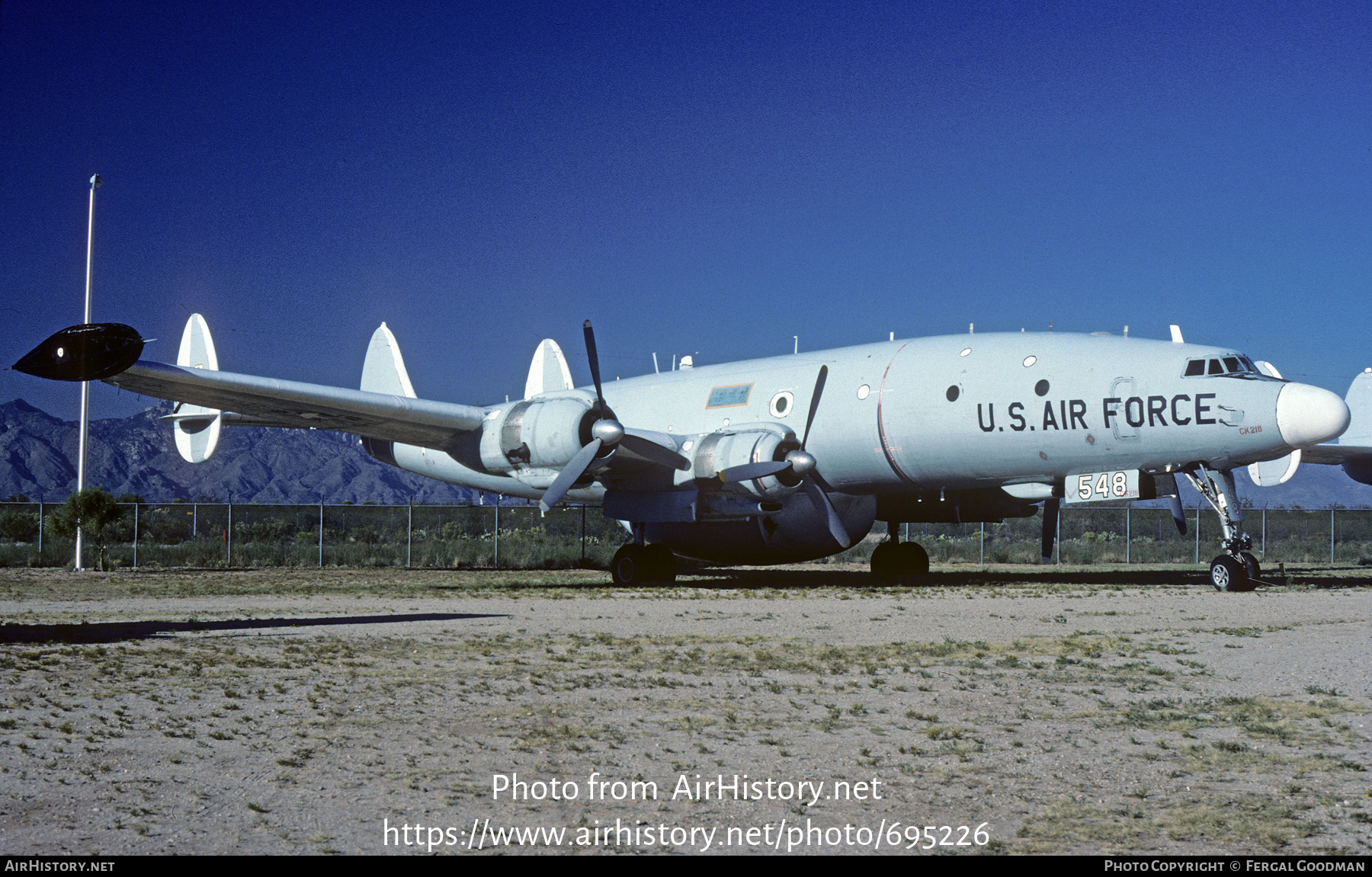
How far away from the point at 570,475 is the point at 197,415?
11282 millimetres

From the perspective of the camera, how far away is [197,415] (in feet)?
87.9

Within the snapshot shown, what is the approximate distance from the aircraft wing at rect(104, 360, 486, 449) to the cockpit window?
12.6m

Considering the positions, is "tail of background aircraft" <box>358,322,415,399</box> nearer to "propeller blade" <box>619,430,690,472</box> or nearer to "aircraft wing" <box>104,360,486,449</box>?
"aircraft wing" <box>104,360,486,449</box>

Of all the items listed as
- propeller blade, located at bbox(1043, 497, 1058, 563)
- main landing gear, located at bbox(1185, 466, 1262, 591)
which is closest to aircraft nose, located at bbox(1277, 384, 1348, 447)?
main landing gear, located at bbox(1185, 466, 1262, 591)

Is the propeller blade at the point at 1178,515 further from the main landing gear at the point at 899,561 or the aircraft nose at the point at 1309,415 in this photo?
the main landing gear at the point at 899,561

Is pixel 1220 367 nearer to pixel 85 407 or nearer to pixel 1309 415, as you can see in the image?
pixel 1309 415

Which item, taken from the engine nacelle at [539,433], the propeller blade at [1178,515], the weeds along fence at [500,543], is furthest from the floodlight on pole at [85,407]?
the propeller blade at [1178,515]

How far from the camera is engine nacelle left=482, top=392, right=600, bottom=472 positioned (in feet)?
67.5

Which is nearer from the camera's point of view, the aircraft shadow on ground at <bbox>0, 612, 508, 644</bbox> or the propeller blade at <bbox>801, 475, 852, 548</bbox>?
the aircraft shadow on ground at <bbox>0, 612, 508, 644</bbox>

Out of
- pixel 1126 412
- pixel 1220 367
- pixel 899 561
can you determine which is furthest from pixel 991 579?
pixel 1220 367

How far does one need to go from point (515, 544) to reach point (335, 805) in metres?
38.8

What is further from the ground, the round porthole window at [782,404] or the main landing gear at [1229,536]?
the round porthole window at [782,404]

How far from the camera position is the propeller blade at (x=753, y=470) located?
798 inches

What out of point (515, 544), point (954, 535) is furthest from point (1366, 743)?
point (954, 535)
